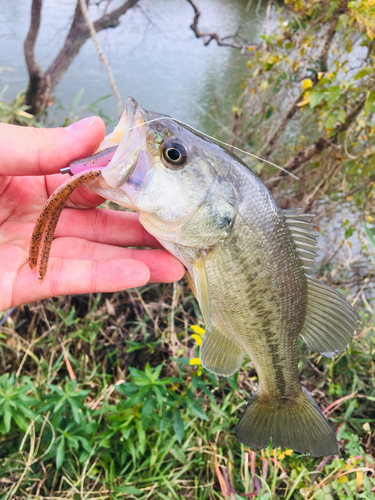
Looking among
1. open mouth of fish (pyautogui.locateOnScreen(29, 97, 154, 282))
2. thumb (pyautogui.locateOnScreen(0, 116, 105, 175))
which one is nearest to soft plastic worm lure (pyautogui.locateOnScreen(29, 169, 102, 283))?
open mouth of fish (pyautogui.locateOnScreen(29, 97, 154, 282))

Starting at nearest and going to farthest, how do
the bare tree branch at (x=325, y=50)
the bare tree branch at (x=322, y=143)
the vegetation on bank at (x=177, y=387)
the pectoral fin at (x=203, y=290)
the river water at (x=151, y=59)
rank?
the pectoral fin at (x=203, y=290), the vegetation on bank at (x=177, y=387), the bare tree branch at (x=322, y=143), the bare tree branch at (x=325, y=50), the river water at (x=151, y=59)

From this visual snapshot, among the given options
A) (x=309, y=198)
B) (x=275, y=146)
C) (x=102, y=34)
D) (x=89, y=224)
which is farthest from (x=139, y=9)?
(x=89, y=224)

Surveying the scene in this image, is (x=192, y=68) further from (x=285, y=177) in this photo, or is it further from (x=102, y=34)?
(x=285, y=177)

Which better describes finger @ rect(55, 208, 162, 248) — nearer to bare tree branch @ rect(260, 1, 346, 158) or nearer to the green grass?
the green grass

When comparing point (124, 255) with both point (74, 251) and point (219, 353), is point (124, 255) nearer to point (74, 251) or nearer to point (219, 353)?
point (74, 251)

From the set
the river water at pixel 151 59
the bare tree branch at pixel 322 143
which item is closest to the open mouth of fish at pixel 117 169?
the bare tree branch at pixel 322 143

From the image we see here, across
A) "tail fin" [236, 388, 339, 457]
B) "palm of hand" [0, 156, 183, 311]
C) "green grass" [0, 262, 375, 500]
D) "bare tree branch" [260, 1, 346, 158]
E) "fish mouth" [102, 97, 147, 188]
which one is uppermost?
"bare tree branch" [260, 1, 346, 158]

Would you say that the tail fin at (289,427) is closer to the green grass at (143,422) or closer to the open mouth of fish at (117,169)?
the green grass at (143,422)

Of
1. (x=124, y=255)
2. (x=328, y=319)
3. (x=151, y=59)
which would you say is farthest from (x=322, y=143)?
(x=151, y=59)

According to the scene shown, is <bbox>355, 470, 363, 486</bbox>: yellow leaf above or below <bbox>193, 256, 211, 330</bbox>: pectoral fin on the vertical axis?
below
